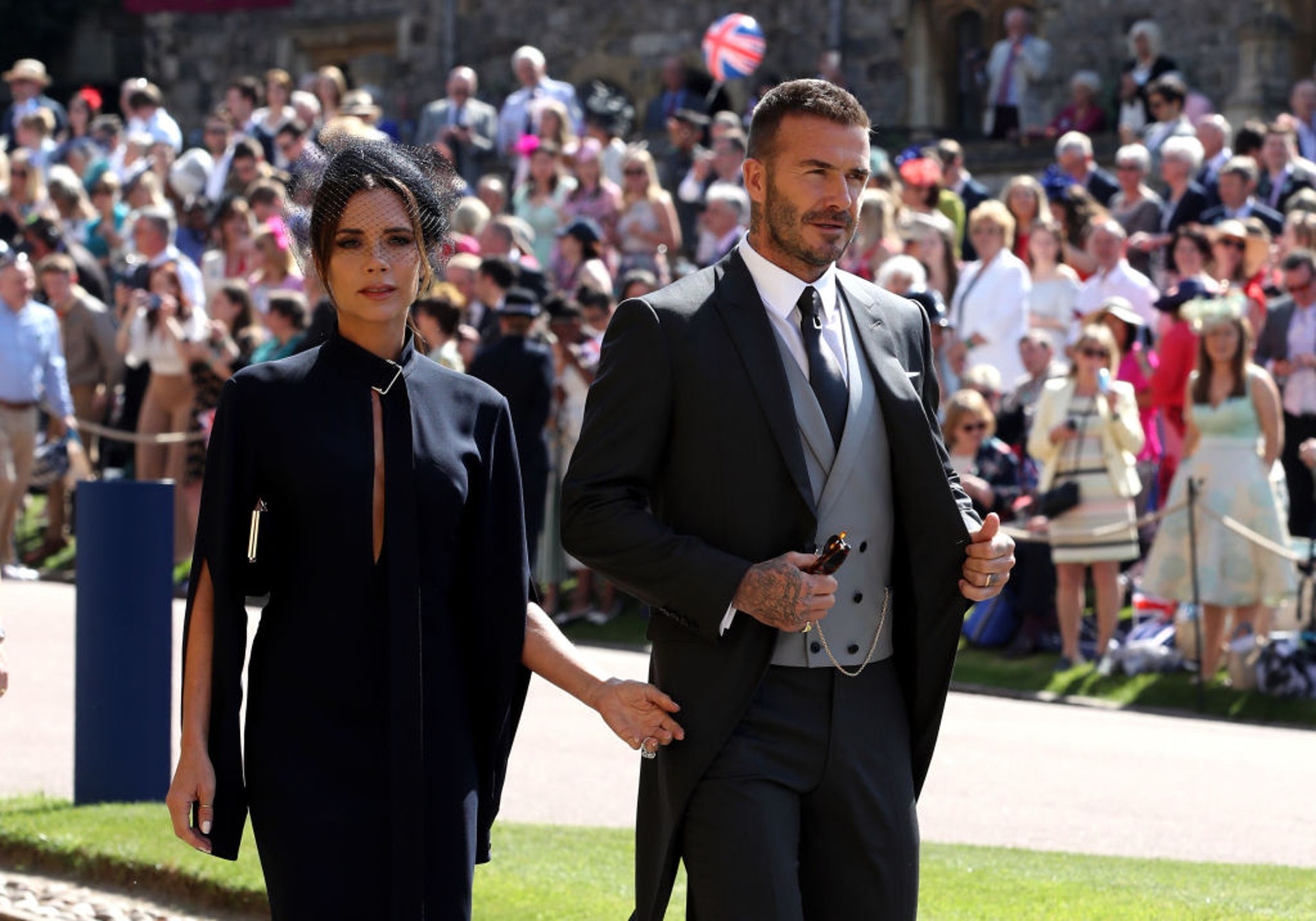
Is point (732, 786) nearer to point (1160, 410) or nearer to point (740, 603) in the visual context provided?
point (740, 603)

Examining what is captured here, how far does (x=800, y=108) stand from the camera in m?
4.55

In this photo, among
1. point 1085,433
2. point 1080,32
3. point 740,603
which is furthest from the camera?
point 1080,32

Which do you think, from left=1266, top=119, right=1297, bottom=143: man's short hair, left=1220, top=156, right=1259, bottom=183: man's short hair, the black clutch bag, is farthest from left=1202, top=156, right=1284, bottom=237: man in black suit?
the black clutch bag

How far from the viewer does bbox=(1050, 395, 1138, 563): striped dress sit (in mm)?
11914

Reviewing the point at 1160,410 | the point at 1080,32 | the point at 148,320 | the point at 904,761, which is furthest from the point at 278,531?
the point at 1080,32

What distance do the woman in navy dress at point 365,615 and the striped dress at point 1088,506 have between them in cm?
774

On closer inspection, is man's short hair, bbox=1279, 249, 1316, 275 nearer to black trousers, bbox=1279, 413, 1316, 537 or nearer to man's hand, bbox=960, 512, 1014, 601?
black trousers, bbox=1279, 413, 1316, 537

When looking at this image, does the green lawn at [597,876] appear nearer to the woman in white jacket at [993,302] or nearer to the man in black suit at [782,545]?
the man in black suit at [782,545]

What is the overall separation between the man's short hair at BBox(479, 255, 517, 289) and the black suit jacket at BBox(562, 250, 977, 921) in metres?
9.80

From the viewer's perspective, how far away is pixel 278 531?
14.4 feet

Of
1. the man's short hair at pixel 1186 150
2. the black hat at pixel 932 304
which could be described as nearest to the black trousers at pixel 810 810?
the black hat at pixel 932 304

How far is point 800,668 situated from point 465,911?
77cm

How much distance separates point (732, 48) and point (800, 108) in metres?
17.2

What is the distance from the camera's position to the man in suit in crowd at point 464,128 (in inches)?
859
